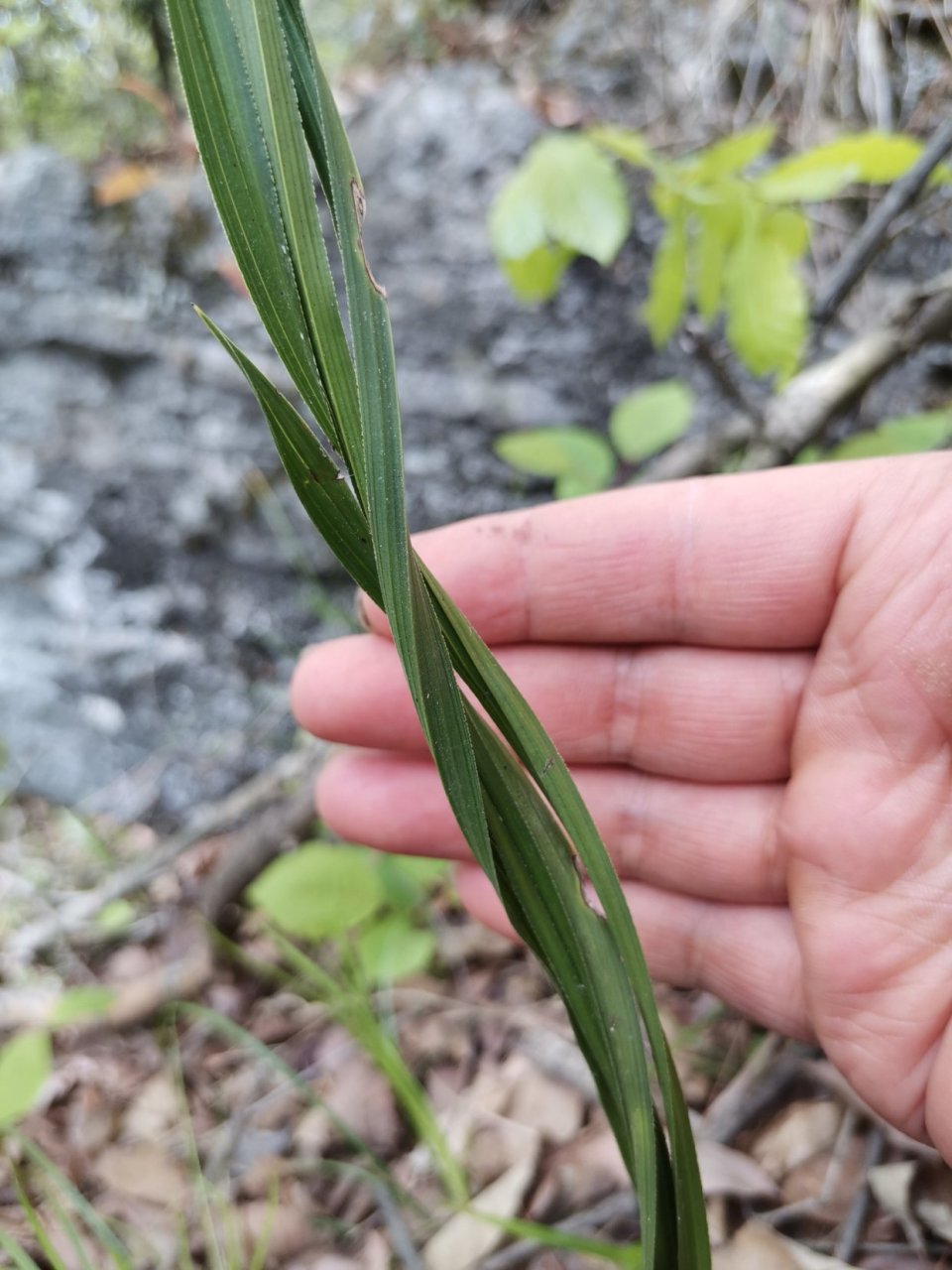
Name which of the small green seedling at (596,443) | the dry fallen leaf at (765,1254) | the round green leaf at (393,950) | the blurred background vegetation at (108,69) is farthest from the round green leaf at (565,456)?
the blurred background vegetation at (108,69)

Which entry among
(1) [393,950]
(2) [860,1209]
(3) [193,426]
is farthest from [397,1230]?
(3) [193,426]

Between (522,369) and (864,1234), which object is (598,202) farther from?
(864,1234)

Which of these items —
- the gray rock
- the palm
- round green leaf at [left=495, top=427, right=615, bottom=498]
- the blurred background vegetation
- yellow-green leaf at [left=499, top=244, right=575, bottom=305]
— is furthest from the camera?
the blurred background vegetation

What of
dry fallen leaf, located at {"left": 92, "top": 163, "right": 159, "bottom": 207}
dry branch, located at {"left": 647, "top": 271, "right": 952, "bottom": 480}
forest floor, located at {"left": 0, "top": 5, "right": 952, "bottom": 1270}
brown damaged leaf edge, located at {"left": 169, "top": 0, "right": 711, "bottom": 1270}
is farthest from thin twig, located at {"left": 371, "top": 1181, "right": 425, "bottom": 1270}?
dry fallen leaf, located at {"left": 92, "top": 163, "right": 159, "bottom": 207}

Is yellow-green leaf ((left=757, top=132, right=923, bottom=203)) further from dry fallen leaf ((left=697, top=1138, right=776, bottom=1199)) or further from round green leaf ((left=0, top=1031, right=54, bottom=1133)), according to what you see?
round green leaf ((left=0, top=1031, right=54, bottom=1133))

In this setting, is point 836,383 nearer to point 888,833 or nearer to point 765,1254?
point 888,833

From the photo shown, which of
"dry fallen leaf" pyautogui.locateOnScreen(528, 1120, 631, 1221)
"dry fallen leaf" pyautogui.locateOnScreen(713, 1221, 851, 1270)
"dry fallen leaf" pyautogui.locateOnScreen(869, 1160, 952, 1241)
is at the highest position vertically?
"dry fallen leaf" pyautogui.locateOnScreen(869, 1160, 952, 1241)

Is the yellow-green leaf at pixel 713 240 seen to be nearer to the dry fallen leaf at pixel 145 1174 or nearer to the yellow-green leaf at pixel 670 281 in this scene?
the yellow-green leaf at pixel 670 281

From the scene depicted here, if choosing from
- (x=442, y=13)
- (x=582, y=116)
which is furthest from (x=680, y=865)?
(x=442, y=13)

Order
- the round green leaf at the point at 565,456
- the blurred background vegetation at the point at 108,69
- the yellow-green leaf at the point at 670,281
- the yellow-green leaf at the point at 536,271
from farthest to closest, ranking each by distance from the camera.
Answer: the blurred background vegetation at the point at 108,69
the round green leaf at the point at 565,456
the yellow-green leaf at the point at 536,271
the yellow-green leaf at the point at 670,281
